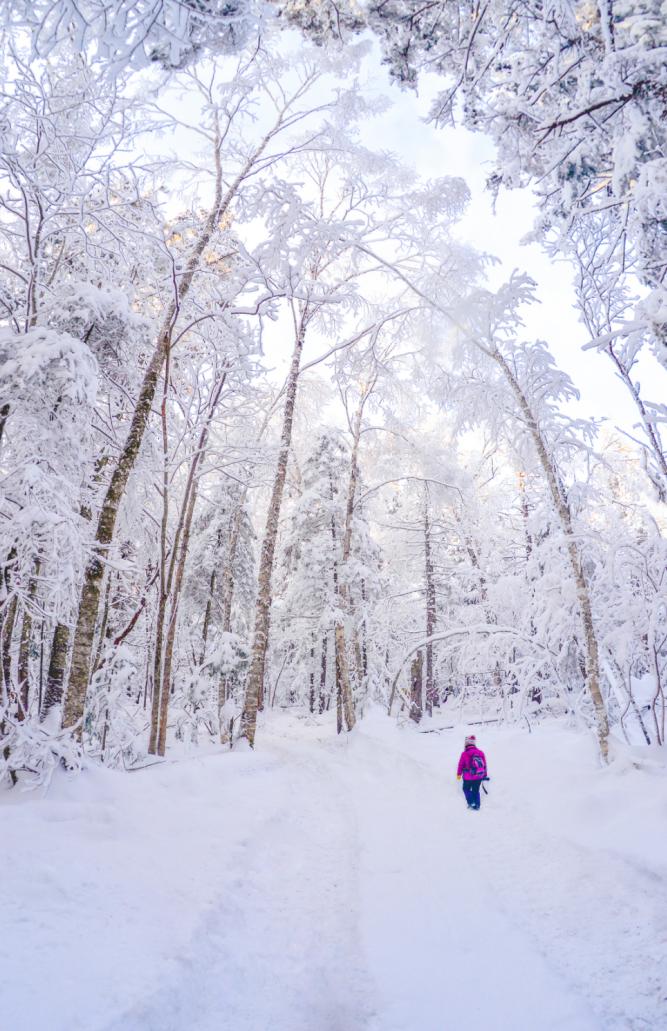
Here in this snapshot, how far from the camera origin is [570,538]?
9.32 meters

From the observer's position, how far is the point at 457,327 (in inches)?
400

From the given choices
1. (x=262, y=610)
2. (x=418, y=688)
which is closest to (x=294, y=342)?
(x=262, y=610)

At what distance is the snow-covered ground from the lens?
121 inches

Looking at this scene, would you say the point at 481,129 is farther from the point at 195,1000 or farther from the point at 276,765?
the point at 276,765

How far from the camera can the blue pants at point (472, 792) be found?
8.73 meters

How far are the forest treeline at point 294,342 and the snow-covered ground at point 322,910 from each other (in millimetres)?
1692

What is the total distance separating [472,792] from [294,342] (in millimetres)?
11230

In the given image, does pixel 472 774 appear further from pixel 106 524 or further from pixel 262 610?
pixel 106 524

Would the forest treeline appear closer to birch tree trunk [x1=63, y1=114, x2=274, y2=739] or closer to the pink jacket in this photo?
birch tree trunk [x1=63, y1=114, x2=274, y2=739]

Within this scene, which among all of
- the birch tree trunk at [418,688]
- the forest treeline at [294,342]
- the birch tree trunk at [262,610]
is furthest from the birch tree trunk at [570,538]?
the birch tree trunk at [418,688]

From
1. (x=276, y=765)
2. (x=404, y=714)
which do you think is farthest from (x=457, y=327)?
(x=404, y=714)

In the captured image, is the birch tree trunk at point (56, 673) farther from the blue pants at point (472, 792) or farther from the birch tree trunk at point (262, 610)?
the blue pants at point (472, 792)

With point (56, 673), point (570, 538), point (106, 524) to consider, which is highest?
point (570, 538)

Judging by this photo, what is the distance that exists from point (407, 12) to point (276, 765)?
38.8 feet
